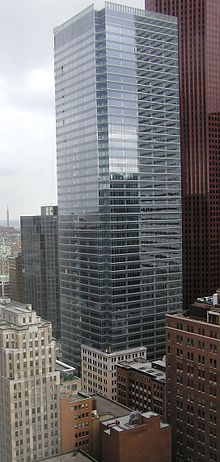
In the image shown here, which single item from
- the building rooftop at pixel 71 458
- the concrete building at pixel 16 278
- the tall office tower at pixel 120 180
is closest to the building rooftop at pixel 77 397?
the building rooftop at pixel 71 458

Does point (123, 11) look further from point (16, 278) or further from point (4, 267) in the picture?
point (4, 267)

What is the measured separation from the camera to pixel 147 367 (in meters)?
22.0

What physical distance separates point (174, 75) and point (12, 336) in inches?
617

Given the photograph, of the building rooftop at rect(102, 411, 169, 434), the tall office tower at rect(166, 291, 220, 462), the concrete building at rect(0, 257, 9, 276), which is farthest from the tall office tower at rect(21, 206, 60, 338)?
the building rooftop at rect(102, 411, 169, 434)

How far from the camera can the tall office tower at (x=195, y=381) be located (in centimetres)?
1628

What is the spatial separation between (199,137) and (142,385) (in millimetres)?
20883

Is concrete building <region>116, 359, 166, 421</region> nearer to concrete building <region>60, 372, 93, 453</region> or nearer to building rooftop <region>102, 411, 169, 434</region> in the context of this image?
building rooftop <region>102, 411, 169, 434</region>

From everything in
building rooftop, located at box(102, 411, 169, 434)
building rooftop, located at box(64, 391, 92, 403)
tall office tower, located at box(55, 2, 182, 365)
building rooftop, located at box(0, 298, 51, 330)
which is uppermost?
tall office tower, located at box(55, 2, 182, 365)

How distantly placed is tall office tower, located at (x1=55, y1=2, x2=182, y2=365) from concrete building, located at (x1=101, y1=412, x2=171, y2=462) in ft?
25.4

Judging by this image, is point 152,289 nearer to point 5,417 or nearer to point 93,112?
point 93,112

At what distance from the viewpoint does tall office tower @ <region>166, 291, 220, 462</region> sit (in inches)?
641

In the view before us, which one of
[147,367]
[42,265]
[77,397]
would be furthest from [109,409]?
[42,265]

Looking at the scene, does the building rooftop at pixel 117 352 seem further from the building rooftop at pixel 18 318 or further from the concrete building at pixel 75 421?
the building rooftop at pixel 18 318

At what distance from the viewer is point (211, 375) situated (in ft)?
53.4
